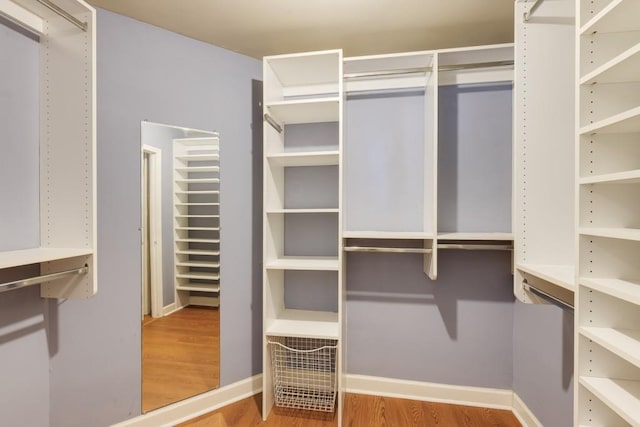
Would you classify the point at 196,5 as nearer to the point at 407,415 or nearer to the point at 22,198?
the point at 22,198

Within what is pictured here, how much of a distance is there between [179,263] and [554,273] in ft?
6.60

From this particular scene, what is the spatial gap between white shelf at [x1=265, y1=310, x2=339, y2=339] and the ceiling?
186 centimetres

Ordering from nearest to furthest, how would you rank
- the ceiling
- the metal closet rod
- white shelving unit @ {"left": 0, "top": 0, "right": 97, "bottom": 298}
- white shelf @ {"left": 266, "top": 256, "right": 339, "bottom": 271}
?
the metal closet rod → white shelving unit @ {"left": 0, "top": 0, "right": 97, "bottom": 298} → the ceiling → white shelf @ {"left": 266, "top": 256, "right": 339, "bottom": 271}

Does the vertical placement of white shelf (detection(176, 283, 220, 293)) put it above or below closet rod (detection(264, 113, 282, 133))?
below

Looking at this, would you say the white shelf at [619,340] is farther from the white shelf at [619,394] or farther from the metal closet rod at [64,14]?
the metal closet rod at [64,14]

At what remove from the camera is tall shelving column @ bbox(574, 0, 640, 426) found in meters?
0.89

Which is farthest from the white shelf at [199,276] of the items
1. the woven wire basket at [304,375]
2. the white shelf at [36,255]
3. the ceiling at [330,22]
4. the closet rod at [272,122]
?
the ceiling at [330,22]

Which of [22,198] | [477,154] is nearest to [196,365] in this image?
[22,198]

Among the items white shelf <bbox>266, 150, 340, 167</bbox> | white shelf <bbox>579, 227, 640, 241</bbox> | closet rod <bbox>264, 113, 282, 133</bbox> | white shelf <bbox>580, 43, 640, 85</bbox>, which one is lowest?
white shelf <bbox>579, 227, 640, 241</bbox>

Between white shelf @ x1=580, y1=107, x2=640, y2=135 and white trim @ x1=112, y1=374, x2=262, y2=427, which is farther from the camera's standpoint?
white trim @ x1=112, y1=374, x2=262, y2=427

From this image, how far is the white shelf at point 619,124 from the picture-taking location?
0.75 meters

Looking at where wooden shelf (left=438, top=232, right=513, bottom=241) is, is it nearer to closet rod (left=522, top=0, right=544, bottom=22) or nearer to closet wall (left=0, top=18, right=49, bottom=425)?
closet rod (left=522, top=0, right=544, bottom=22)

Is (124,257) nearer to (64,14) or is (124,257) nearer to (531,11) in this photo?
(64,14)

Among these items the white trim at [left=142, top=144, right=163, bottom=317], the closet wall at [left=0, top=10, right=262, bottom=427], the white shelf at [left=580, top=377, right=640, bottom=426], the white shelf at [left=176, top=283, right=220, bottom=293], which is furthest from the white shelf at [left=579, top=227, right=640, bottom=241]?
the white trim at [left=142, top=144, right=163, bottom=317]
